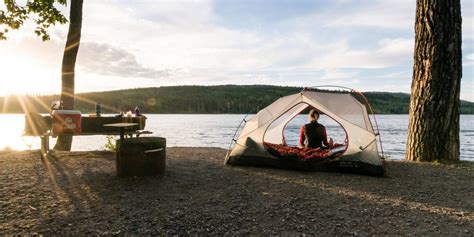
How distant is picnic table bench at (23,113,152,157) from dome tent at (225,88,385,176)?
3.39 m

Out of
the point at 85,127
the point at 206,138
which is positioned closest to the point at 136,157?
the point at 85,127

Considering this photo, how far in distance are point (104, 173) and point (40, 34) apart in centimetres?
750

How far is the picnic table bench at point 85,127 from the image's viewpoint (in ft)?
34.8

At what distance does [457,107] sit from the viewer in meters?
10.1

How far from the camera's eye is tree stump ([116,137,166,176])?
7.97 m

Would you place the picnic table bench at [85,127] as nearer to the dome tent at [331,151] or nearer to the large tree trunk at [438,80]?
the dome tent at [331,151]

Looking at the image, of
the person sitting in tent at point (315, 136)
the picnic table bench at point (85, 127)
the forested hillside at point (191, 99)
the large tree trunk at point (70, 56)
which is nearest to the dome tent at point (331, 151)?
the person sitting in tent at point (315, 136)

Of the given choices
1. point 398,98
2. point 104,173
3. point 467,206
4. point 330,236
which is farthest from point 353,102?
point 398,98

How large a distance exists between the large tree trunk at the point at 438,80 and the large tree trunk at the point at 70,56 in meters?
12.1

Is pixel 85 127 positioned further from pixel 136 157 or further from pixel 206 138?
pixel 206 138

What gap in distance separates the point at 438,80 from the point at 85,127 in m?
11.0

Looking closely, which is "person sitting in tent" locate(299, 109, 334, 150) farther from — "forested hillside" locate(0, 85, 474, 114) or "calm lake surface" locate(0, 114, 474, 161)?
"forested hillside" locate(0, 85, 474, 114)

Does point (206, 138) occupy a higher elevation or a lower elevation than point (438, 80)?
lower

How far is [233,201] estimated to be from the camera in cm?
626
